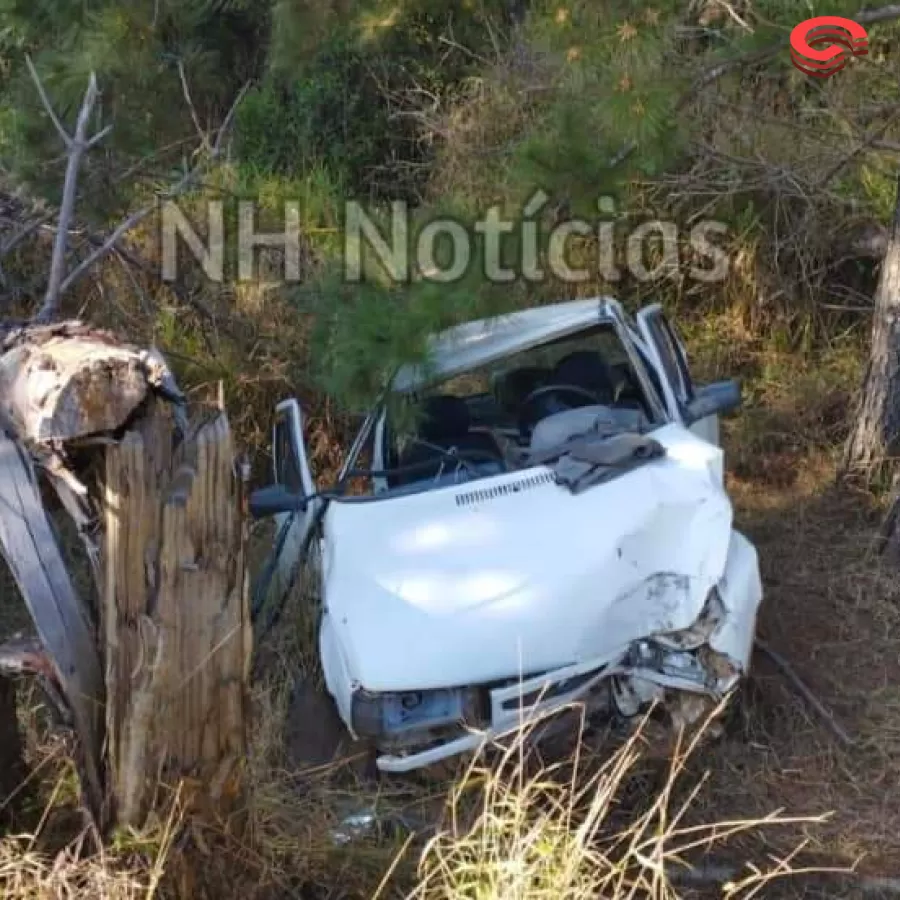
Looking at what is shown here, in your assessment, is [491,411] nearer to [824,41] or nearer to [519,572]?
[519,572]

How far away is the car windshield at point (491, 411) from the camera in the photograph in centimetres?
453

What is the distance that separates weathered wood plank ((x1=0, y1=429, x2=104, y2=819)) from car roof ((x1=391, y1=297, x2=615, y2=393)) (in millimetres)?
2129

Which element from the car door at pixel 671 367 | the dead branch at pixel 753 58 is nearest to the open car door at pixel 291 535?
the car door at pixel 671 367

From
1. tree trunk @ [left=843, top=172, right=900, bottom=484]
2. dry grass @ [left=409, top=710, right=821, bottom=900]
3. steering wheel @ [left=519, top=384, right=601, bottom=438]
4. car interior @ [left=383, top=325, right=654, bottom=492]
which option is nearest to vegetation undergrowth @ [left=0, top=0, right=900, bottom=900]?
dry grass @ [left=409, top=710, right=821, bottom=900]

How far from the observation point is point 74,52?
5.16 meters

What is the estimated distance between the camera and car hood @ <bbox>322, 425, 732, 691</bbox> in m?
3.70

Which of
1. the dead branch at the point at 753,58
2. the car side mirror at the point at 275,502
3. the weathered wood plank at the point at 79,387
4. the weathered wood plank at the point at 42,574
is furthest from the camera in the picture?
the dead branch at the point at 753,58

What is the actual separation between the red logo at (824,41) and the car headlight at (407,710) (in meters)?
2.59

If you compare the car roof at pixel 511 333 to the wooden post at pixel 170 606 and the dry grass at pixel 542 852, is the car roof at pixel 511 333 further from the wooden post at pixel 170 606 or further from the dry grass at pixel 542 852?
the wooden post at pixel 170 606

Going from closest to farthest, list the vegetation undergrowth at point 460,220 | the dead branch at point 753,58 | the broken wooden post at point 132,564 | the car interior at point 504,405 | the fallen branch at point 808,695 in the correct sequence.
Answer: the broken wooden post at point 132,564, the vegetation undergrowth at point 460,220, the fallen branch at point 808,695, the dead branch at point 753,58, the car interior at point 504,405

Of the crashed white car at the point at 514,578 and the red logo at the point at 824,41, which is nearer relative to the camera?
the crashed white car at the point at 514,578

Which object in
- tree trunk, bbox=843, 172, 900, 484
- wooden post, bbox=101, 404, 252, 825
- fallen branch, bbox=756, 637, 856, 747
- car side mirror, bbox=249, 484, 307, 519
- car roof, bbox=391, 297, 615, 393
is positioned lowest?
fallen branch, bbox=756, 637, 856, 747

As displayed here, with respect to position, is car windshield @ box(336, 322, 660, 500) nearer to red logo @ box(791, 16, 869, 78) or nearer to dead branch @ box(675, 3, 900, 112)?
dead branch @ box(675, 3, 900, 112)

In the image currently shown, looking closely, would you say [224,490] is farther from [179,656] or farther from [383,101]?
[383,101]
